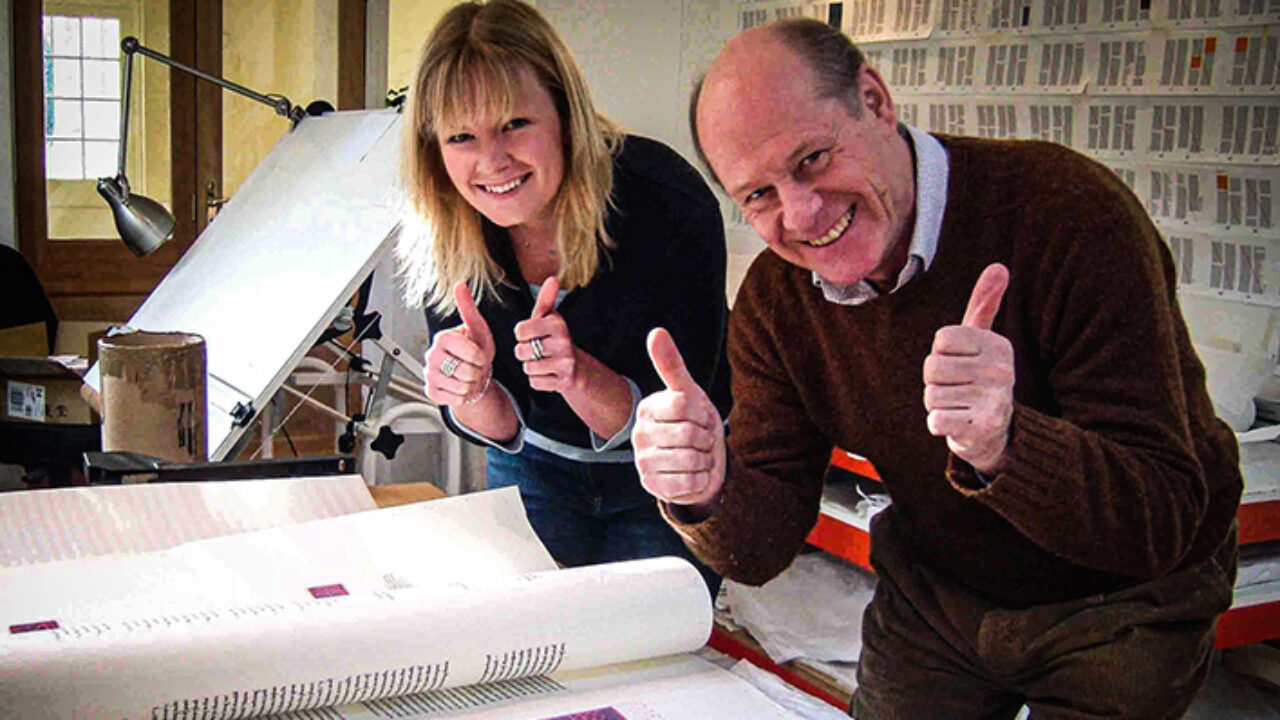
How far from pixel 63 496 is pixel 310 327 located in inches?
52.6

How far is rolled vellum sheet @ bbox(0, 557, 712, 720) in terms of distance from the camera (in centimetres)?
72

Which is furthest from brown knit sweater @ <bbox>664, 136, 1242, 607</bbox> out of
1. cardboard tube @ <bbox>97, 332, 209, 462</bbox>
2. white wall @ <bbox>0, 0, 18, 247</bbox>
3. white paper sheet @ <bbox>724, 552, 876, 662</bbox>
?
white wall @ <bbox>0, 0, 18, 247</bbox>

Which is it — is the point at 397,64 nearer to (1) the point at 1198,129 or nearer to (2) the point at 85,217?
(2) the point at 85,217

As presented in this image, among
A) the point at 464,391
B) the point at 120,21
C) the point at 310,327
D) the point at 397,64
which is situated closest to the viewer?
the point at 464,391

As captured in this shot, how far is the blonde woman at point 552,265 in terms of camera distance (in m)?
1.41

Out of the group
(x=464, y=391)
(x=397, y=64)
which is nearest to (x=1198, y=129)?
(x=464, y=391)

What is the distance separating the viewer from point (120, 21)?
515 cm

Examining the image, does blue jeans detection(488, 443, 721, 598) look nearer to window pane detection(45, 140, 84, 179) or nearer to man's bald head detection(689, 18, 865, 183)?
man's bald head detection(689, 18, 865, 183)

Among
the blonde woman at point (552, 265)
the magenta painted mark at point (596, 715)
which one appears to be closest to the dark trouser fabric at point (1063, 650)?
the blonde woman at point (552, 265)

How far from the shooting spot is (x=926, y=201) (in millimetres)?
1113

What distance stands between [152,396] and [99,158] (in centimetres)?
445

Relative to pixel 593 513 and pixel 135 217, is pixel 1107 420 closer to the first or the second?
pixel 593 513

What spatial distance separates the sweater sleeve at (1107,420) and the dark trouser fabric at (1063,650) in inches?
3.6

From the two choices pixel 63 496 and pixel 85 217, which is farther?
pixel 85 217
